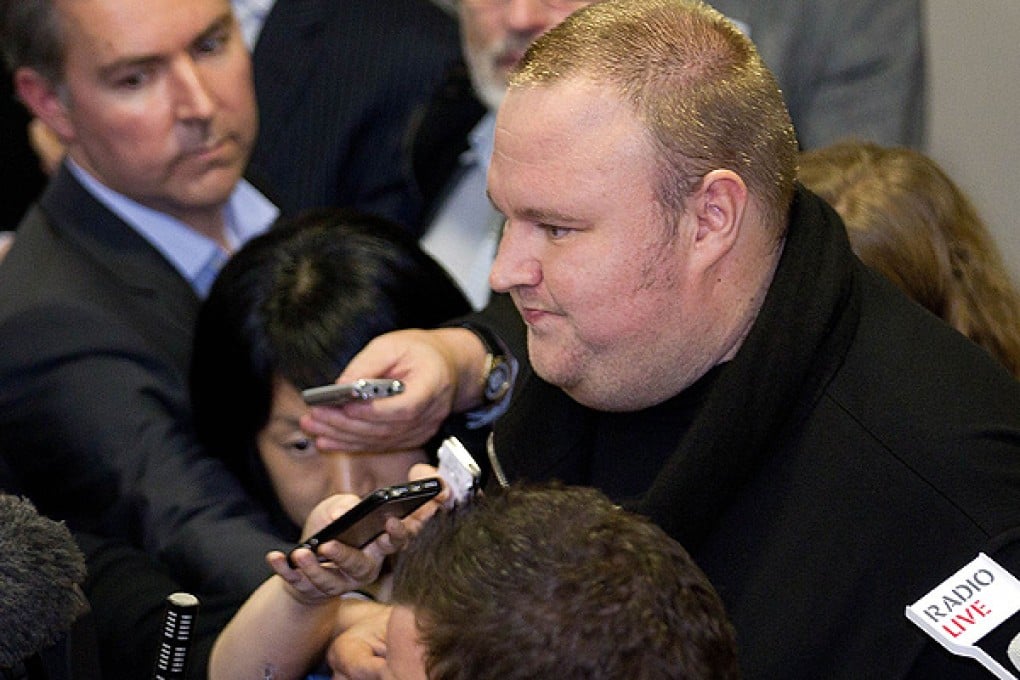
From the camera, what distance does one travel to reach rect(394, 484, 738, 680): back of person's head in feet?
4.09

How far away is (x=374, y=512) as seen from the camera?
1792mm

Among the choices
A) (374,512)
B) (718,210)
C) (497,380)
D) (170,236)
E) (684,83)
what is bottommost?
(170,236)

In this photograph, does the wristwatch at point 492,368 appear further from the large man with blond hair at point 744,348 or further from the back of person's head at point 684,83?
the back of person's head at point 684,83

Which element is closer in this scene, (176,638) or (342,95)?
(176,638)

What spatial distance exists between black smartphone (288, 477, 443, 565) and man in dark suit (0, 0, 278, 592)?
40cm

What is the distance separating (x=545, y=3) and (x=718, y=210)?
52.9 inches

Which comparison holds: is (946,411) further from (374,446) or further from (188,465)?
(188,465)

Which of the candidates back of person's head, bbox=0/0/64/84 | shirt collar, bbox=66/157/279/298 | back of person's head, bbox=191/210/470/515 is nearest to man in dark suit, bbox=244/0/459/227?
shirt collar, bbox=66/157/279/298

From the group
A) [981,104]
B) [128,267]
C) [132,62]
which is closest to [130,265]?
[128,267]

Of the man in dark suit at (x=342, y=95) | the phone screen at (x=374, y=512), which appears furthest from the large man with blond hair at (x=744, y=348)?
the man in dark suit at (x=342, y=95)

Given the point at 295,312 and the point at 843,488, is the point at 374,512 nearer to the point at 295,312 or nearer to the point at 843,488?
the point at 843,488

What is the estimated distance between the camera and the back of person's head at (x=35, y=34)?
9.04 ft

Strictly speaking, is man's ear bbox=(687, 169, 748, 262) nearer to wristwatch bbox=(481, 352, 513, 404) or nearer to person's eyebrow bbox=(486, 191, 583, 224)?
person's eyebrow bbox=(486, 191, 583, 224)

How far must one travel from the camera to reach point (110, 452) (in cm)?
238
